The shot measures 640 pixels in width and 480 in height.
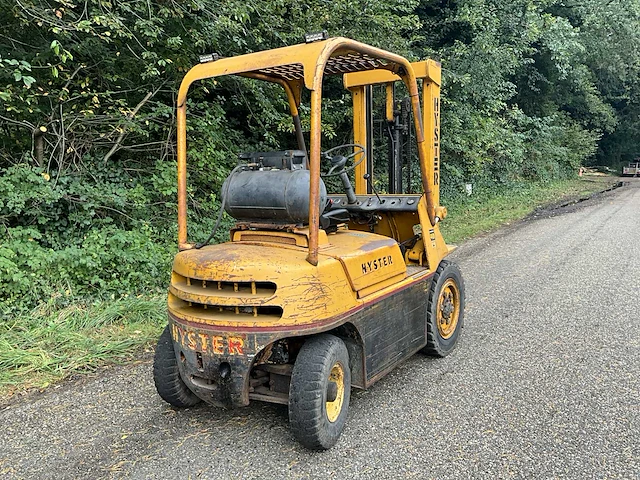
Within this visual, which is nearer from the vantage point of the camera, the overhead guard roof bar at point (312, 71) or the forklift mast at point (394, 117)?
the overhead guard roof bar at point (312, 71)

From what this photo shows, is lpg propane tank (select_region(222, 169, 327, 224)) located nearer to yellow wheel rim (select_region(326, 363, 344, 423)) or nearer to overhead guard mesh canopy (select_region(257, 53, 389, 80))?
overhead guard mesh canopy (select_region(257, 53, 389, 80))

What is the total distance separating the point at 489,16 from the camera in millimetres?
13172

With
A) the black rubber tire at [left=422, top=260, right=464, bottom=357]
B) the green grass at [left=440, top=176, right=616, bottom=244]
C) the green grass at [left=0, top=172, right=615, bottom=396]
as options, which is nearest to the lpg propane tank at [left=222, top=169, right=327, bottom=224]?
the black rubber tire at [left=422, top=260, right=464, bottom=357]

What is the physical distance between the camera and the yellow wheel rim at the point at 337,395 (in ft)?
11.2

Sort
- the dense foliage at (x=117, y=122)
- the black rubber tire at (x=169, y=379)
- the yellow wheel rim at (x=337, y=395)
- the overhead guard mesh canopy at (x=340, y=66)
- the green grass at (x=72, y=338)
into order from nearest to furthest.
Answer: the yellow wheel rim at (x=337, y=395), the black rubber tire at (x=169, y=379), the overhead guard mesh canopy at (x=340, y=66), the green grass at (x=72, y=338), the dense foliage at (x=117, y=122)

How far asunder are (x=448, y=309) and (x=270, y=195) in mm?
2172

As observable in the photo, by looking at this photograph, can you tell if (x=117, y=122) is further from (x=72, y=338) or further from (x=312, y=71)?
(x=312, y=71)

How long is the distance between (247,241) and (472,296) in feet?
12.0

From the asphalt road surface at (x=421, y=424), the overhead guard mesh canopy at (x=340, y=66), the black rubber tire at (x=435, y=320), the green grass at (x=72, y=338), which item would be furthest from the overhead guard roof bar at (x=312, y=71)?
the green grass at (x=72, y=338)

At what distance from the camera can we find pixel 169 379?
12.2ft

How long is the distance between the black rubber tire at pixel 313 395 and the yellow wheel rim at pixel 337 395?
60mm

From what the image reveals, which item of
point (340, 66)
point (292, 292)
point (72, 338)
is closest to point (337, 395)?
point (292, 292)

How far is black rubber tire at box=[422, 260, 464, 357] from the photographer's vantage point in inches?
179

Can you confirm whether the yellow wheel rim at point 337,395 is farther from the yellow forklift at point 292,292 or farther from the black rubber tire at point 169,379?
the black rubber tire at point 169,379
